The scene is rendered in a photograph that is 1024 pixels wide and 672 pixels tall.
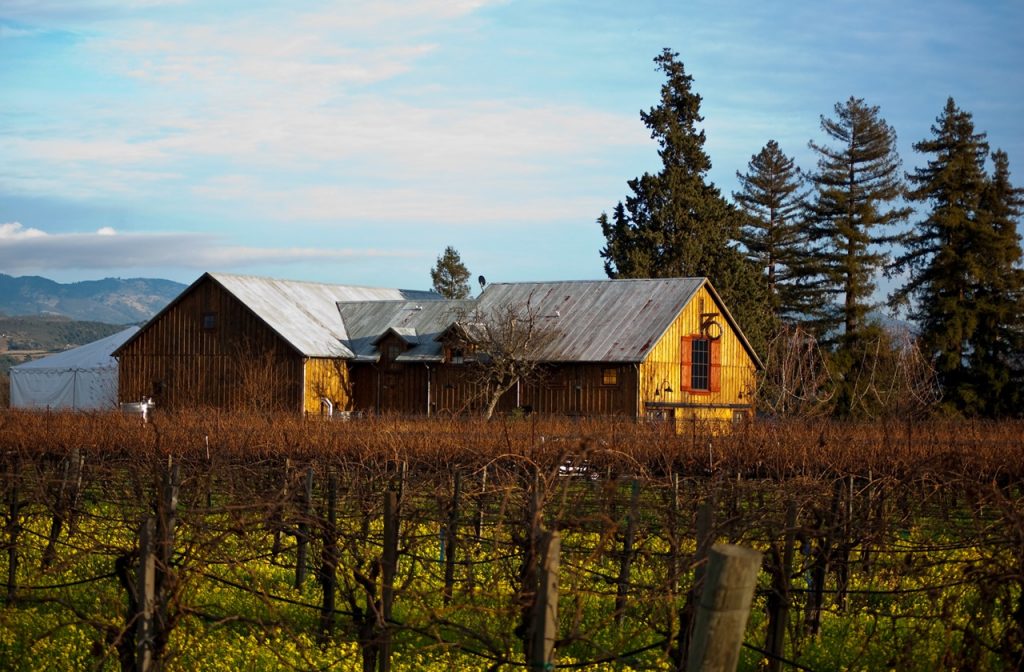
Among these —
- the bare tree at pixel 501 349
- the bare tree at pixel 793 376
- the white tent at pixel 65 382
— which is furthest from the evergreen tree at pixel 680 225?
the white tent at pixel 65 382

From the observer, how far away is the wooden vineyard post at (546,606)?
6.18 m

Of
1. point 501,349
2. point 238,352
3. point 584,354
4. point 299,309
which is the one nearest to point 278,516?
point 501,349

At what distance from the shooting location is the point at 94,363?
171ft

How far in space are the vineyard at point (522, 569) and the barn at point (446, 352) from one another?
17.3 m

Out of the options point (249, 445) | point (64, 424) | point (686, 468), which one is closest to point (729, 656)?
point (686, 468)

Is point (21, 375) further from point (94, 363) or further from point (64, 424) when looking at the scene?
point (64, 424)

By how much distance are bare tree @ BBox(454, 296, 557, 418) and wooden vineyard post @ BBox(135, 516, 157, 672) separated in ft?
106

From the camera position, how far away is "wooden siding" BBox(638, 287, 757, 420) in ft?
137

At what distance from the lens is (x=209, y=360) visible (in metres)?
46.7

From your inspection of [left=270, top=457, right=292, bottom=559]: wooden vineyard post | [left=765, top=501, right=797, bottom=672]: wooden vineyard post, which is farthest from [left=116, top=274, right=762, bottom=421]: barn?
[left=765, top=501, right=797, bottom=672]: wooden vineyard post

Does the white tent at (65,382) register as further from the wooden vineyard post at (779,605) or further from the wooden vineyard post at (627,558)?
the wooden vineyard post at (779,605)

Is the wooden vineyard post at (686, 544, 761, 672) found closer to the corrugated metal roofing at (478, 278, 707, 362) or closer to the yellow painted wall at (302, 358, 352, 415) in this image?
the corrugated metal roofing at (478, 278, 707, 362)

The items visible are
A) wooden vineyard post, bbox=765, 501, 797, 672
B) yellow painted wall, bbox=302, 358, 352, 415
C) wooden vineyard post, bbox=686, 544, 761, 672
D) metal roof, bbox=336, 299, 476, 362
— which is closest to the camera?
wooden vineyard post, bbox=686, 544, 761, 672

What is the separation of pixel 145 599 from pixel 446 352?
119 feet
